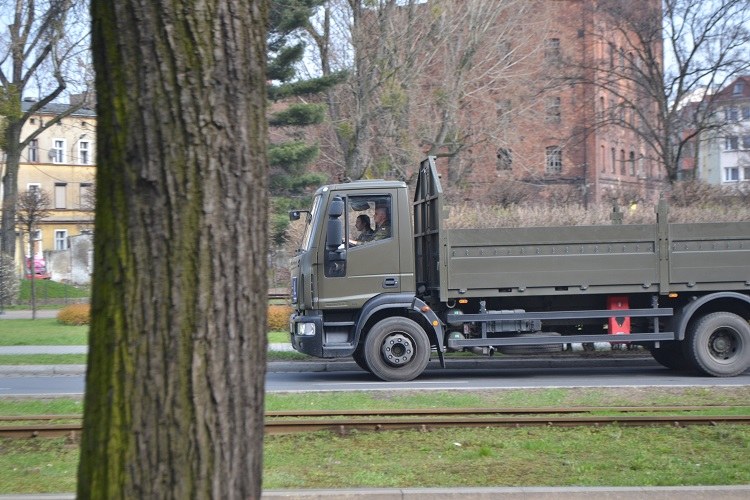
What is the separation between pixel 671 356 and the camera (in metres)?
15.3

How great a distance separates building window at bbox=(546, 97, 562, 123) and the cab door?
26.9m

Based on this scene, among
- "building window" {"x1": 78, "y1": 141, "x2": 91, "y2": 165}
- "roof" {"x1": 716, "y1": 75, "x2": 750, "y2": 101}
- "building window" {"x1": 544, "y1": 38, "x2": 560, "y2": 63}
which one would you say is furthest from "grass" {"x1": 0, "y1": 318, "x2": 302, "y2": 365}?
"building window" {"x1": 78, "y1": 141, "x2": 91, "y2": 165}

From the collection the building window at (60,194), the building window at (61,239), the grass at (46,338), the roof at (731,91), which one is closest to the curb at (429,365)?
the grass at (46,338)

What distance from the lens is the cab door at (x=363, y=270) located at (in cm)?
1344

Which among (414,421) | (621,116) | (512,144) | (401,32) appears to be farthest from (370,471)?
(621,116)

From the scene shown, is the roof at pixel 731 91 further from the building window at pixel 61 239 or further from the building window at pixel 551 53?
the building window at pixel 61 239

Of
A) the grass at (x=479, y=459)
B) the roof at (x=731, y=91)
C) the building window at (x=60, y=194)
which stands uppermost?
the roof at (x=731, y=91)

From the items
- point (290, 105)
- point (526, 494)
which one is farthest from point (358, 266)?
point (290, 105)

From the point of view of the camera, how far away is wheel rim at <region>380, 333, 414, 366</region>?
44.1ft

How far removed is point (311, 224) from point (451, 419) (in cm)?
497

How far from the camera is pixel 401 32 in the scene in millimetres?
30953

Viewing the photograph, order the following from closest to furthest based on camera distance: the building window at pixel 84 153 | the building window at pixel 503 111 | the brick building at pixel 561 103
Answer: the building window at pixel 503 111 < the brick building at pixel 561 103 < the building window at pixel 84 153

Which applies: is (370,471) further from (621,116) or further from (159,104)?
(621,116)

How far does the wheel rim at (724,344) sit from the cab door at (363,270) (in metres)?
4.95
